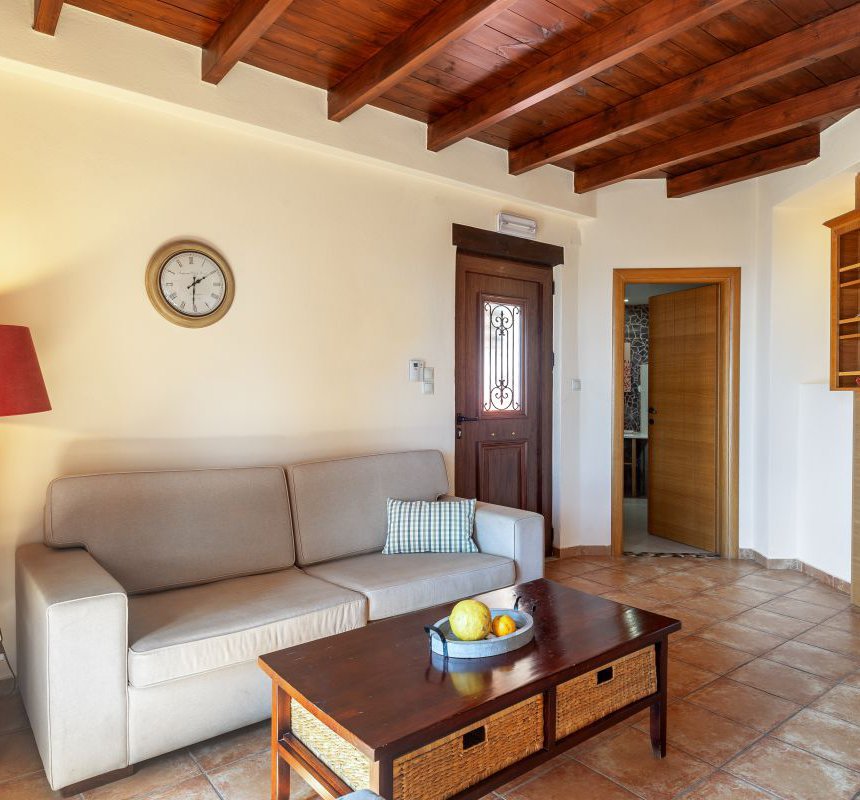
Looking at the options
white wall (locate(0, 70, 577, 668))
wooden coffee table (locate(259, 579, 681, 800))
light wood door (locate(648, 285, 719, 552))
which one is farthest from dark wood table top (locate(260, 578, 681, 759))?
light wood door (locate(648, 285, 719, 552))

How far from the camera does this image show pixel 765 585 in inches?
161

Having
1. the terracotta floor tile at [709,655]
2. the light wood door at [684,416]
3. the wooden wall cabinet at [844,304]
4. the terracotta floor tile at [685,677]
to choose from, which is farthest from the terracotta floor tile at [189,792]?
the light wood door at [684,416]

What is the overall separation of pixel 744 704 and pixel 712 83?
2.67m

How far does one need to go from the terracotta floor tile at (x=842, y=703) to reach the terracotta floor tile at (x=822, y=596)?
1145mm

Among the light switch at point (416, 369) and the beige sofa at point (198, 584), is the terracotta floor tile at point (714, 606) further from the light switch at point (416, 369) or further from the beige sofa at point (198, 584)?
the light switch at point (416, 369)

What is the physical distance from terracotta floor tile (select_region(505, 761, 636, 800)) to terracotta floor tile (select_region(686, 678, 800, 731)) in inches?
27.0

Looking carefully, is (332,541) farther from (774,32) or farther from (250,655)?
(774,32)

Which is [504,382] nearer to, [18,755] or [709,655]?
[709,655]

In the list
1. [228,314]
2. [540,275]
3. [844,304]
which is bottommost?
[228,314]

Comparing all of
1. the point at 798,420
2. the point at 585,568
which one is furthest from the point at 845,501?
the point at 585,568

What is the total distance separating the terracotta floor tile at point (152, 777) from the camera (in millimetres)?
1994

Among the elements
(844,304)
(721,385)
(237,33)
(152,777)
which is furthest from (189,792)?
(721,385)

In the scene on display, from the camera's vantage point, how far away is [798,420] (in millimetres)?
4516

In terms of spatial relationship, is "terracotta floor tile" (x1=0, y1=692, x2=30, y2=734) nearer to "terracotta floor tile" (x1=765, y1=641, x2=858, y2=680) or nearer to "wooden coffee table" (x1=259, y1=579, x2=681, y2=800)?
"wooden coffee table" (x1=259, y1=579, x2=681, y2=800)
